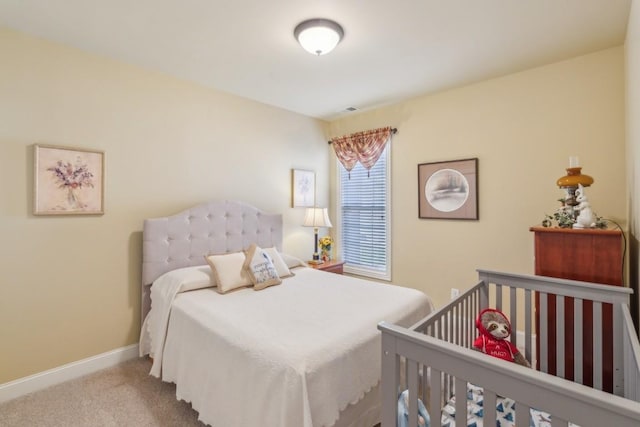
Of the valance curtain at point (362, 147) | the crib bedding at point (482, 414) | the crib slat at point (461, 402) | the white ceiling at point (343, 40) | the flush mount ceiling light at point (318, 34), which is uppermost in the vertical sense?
the white ceiling at point (343, 40)

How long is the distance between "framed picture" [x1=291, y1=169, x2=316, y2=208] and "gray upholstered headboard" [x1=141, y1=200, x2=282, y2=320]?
44cm

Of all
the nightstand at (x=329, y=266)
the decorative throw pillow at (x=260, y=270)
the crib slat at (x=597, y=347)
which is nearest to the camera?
the crib slat at (x=597, y=347)

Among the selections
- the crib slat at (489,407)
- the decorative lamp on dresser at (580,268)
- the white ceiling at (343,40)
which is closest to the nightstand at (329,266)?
the white ceiling at (343,40)

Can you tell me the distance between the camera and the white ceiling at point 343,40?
189 centimetres

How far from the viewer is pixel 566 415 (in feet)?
2.57

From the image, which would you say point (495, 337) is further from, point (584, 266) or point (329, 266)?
point (329, 266)

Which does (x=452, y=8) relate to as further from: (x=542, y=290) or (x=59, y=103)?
(x=59, y=103)

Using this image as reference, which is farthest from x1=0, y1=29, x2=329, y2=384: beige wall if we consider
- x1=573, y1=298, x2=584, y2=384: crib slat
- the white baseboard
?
x1=573, y1=298, x2=584, y2=384: crib slat

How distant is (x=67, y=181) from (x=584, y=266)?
3.64 m

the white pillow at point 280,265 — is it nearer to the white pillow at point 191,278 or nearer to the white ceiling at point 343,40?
the white pillow at point 191,278

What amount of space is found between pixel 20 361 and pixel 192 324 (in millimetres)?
1352

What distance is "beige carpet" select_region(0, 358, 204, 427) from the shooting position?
74.0 inches

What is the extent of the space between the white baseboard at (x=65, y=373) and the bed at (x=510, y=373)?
2.45 m

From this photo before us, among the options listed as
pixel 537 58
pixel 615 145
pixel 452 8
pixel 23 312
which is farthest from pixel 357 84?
pixel 23 312
